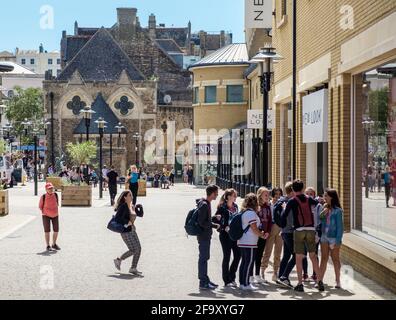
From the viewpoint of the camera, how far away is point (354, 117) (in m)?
17.4

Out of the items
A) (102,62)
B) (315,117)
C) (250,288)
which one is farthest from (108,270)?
(102,62)

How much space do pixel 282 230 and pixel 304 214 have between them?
849mm

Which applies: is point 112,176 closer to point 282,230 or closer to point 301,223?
point 282,230

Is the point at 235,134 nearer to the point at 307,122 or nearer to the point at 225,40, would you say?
A: the point at 307,122

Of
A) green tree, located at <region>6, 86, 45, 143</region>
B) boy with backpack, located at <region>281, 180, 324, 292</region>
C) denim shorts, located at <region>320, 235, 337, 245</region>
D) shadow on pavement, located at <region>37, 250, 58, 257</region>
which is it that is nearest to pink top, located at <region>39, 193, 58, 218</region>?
shadow on pavement, located at <region>37, 250, 58, 257</region>

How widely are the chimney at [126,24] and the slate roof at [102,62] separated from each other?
6.96 meters

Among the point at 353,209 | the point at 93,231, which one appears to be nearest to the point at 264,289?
the point at 353,209

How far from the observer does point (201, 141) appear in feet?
210

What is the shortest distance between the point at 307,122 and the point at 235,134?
1047 inches

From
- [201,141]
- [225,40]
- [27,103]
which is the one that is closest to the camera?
[201,141]

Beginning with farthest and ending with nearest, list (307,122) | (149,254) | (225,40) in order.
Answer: (225,40)
(307,122)
(149,254)

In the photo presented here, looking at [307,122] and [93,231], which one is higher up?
[307,122]

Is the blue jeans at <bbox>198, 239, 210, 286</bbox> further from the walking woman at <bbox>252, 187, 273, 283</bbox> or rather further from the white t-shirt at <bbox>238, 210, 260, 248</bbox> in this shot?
the walking woman at <bbox>252, 187, 273, 283</bbox>

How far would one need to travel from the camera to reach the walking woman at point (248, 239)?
13.9m
